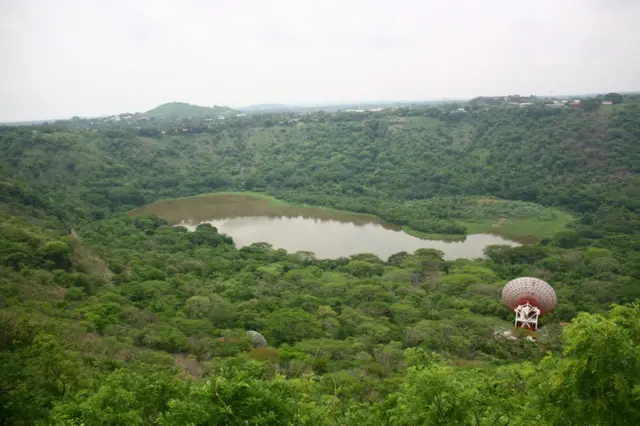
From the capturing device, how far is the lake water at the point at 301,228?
42.3 metres

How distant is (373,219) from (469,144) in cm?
3239

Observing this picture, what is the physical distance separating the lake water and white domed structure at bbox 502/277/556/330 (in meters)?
16.5

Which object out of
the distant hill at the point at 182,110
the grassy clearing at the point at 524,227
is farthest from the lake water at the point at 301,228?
the distant hill at the point at 182,110

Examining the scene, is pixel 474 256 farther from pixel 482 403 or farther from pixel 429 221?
pixel 482 403

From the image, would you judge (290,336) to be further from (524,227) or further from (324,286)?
(524,227)

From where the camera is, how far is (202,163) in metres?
77.6

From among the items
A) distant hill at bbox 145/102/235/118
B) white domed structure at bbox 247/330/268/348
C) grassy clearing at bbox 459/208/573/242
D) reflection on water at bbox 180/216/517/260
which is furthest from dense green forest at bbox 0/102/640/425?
distant hill at bbox 145/102/235/118

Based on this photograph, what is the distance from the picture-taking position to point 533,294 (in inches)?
902

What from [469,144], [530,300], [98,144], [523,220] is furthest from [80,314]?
[469,144]

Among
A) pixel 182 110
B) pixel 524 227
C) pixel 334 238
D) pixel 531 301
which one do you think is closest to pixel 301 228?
pixel 334 238

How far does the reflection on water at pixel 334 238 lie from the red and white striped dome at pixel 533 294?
1625 cm

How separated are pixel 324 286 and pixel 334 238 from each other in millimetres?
16622

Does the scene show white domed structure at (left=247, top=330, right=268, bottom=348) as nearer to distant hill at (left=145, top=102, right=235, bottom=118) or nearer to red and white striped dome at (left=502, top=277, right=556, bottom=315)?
red and white striped dome at (left=502, top=277, right=556, bottom=315)

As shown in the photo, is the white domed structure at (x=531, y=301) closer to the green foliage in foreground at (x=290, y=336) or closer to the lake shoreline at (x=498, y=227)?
the green foliage in foreground at (x=290, y=336)
